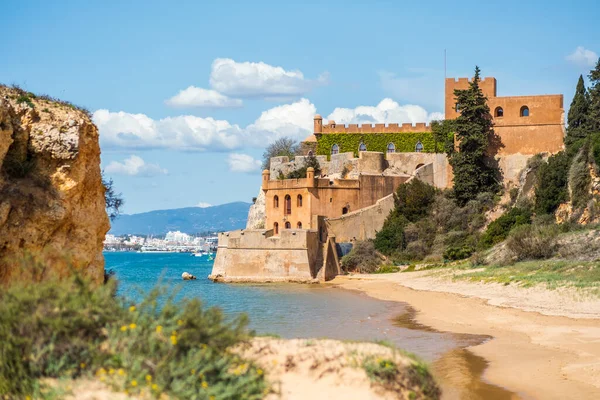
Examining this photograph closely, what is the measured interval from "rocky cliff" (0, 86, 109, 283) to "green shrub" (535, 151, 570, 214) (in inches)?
1159

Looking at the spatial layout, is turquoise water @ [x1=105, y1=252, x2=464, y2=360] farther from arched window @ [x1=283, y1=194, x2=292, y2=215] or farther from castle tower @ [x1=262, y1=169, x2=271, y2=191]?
castle tower @ [x1=262, y1=169, x2=271, y2=191]

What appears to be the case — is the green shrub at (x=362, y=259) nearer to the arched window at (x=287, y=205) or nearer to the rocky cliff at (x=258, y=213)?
the arched window at (x=287, y=205)

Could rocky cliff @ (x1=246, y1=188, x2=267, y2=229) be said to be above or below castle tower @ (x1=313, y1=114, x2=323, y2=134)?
below

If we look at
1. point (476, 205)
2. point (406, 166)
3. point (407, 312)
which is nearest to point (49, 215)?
point (407, 312)

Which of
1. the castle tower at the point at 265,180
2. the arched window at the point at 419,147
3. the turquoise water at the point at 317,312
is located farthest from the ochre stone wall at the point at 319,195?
the turquoise water at the point at 317,312

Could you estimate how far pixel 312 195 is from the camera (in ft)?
154

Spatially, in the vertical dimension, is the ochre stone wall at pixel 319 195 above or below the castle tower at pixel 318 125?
below

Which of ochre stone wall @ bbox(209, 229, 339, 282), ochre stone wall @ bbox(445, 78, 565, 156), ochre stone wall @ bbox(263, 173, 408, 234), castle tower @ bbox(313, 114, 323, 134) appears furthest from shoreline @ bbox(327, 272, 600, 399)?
castle tower @ bbox(313, 114, 323, 134)

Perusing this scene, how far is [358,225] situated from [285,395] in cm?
3937

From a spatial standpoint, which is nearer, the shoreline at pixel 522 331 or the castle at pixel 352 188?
the shoreline at pixel 522 331

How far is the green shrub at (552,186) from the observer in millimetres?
37938

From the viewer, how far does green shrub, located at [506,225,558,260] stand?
32344 mm

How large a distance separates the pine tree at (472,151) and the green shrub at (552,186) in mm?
4962

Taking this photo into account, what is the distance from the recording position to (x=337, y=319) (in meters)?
24.6
